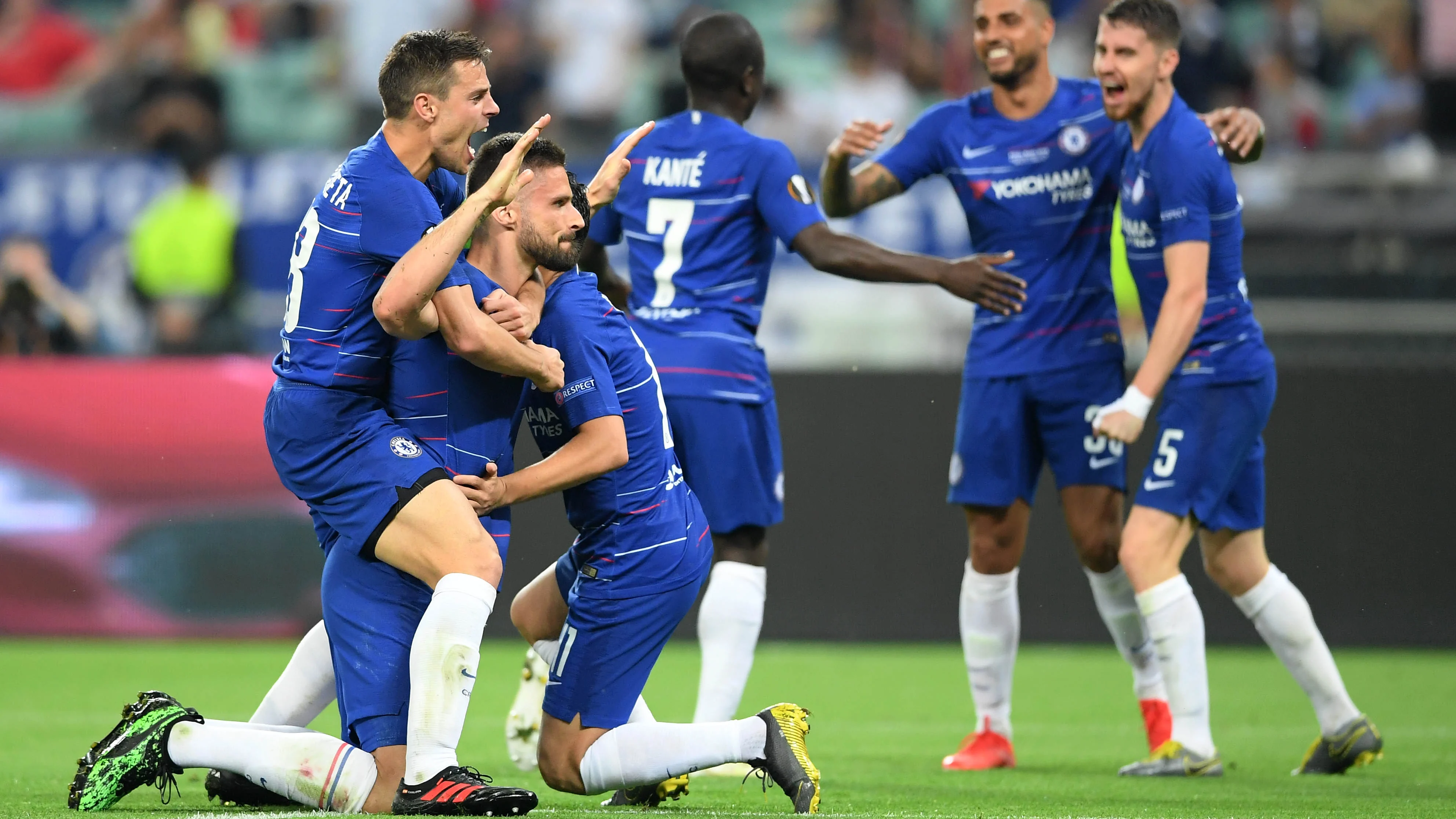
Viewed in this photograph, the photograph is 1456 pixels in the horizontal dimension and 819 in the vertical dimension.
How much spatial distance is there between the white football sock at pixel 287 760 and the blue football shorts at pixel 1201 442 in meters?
2.78

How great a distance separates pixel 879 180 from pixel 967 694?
9.29 feet

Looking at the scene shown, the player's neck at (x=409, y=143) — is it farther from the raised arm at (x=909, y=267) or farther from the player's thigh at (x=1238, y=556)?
the player's thigh at (x=1238, y=556)

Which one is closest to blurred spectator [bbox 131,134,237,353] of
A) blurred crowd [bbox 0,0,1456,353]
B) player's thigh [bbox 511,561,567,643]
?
blurred crowd [bbox 0,0,1456,353]

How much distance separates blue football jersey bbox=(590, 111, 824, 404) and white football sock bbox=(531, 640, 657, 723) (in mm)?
971

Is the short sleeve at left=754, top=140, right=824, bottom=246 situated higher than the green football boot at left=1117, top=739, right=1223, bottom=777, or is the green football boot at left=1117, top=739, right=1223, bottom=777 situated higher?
the short sleeve at left=754, top=140, right=824, bottom=246

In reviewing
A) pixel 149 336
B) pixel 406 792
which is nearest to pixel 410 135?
pixel 406 792

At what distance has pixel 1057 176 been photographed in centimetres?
602

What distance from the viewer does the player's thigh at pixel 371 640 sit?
170 inches

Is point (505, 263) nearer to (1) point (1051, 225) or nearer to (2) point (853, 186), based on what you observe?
(2) point (853, 186)

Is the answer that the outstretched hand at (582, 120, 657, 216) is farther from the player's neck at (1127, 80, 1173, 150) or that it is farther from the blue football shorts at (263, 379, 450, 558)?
the player's neck at (1127, 80, 1173, 150)

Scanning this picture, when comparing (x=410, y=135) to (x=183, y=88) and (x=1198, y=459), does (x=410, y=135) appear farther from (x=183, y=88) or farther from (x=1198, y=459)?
(x=183, y=88)

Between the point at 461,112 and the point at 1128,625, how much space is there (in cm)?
312

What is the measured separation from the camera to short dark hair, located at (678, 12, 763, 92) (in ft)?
18.7

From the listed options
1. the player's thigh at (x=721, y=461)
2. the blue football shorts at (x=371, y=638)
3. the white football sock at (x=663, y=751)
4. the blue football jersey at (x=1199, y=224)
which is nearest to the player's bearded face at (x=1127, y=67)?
the blue football jersey at (x=1199, y=224)
